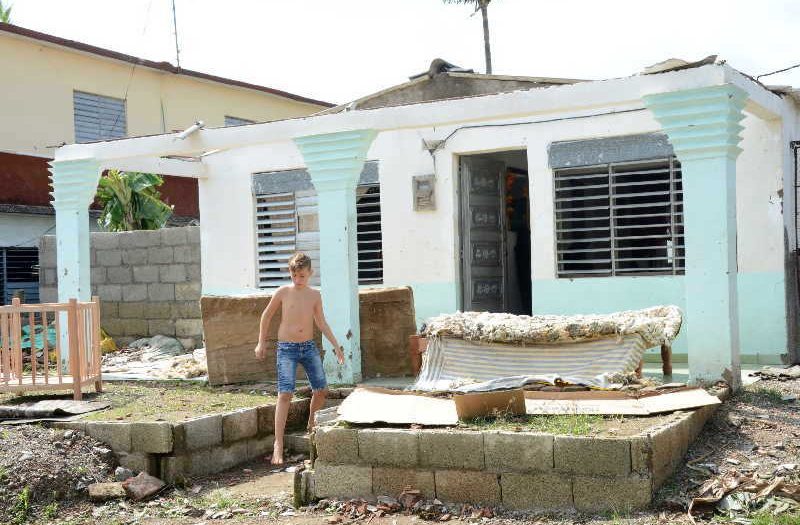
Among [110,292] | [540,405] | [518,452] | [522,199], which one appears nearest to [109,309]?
[110,292]

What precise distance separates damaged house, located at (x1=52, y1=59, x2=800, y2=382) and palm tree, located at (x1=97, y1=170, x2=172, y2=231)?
3.18 metres

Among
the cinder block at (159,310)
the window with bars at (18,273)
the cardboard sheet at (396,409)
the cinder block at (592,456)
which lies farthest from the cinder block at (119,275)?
the cinder block at (592,456)

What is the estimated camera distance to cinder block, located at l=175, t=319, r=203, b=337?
13.8 meters

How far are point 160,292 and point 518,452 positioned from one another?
965 cm

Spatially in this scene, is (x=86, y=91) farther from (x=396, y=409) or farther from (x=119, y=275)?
(x=396, y=409)

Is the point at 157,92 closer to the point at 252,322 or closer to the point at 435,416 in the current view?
the point at 252,322

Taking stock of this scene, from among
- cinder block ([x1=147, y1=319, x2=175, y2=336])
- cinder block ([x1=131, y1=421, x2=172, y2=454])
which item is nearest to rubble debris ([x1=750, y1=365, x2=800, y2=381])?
cinder block ([x1=131, y1=421, x2=172, y2=454])

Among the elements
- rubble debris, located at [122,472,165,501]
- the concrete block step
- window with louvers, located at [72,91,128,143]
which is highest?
window with louvers, located at [72,91,128,143]

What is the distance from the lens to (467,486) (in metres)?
5.73

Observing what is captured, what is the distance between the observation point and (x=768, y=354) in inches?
384

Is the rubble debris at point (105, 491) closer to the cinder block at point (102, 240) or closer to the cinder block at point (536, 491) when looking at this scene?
the cinder block at point (536, 491)

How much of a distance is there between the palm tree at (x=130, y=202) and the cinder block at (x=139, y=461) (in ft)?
32.3

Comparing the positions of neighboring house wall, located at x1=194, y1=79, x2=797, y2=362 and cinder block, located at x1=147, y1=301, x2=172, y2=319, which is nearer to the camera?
neighboring house wall, located at x1=194, y1=79, x2=797, y2=362

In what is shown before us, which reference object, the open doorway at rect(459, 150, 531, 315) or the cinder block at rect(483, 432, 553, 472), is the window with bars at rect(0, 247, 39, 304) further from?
the cinder block at rect(483, 432, 553, 472)
